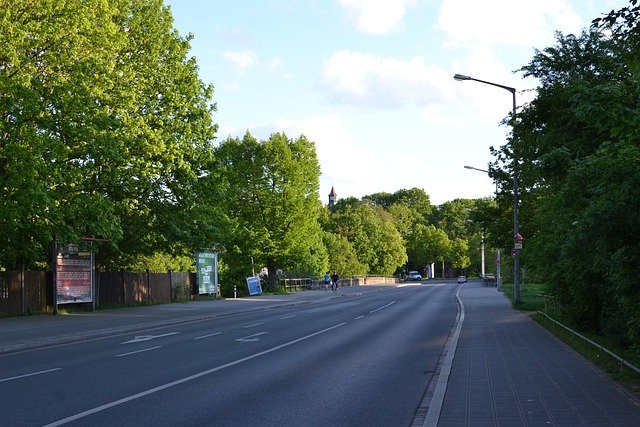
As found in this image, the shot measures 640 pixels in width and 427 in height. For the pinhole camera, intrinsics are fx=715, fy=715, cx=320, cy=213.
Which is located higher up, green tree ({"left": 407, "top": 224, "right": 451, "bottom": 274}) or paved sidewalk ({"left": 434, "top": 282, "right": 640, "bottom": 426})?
green tree ({"left": 407, "top": 224, "right": 451, "bottom": 274})

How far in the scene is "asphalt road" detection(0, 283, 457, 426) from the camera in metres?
8.80

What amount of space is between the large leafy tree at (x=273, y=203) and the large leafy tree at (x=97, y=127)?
2015 cm

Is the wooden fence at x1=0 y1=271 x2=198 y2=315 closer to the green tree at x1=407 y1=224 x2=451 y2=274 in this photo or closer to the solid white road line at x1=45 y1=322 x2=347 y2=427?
the solid white road line at x1=45 y1=322 x2=347 y2=427

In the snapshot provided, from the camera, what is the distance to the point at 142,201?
34125mm

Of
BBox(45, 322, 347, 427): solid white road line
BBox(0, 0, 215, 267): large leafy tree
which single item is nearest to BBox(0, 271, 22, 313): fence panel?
BBox(0, 0, 215, 267): large leafy tree

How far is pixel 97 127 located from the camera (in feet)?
90.1

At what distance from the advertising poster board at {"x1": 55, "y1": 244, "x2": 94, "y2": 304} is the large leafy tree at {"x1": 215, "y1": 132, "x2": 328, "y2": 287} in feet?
79.9

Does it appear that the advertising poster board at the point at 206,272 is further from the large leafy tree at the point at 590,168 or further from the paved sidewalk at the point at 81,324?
the large leafy tree at the point at 590,168

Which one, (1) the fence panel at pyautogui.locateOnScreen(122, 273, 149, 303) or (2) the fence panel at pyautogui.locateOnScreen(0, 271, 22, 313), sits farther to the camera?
(1) the fence panel at pyautogui.locateOnScreen(122, 273, 149, 303)

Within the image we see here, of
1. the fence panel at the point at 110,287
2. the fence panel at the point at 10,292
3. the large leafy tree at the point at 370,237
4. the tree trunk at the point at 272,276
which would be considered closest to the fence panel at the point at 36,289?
the fence panel at the point at 10,292

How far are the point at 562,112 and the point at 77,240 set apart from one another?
59.3 feet

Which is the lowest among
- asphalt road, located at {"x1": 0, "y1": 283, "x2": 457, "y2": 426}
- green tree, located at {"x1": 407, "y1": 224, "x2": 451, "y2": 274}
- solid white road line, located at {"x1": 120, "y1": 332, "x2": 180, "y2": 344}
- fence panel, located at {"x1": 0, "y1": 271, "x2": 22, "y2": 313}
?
solid white road line, located at {"x1": 120, "y1": 332, "x2": 180, "y2": 344}

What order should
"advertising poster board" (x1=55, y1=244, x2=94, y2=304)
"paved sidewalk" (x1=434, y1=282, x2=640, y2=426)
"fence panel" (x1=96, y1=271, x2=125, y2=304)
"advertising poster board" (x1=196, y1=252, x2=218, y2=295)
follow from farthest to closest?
1. "advertising poster board" (x1=196, y1=252, x2=218, y2=295)
2. "fence panel" (x1=96, y1=271, x2=125, y2=304)
3. "advertising poster board" (x1=55, y1=244, x2=94, y2=304)
4. "paved sidewalk" (x1=434, y1=282, x2=640, y2=426)

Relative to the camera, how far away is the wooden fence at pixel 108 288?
28.4 meters
